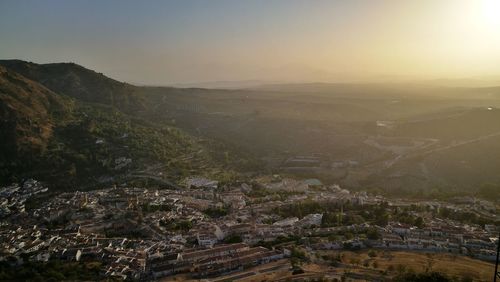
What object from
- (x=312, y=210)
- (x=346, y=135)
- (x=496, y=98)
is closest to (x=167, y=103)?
(x=346, y=135)

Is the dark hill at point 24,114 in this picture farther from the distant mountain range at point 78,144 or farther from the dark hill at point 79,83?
the dark hill at point 79,83

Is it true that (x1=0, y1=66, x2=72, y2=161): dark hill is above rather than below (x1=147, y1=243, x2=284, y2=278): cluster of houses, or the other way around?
above

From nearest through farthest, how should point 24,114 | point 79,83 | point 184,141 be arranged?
point 24,114
point 184,141
point 79,83

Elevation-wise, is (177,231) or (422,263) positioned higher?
(177,231)

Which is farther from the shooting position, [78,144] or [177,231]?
[78,144]

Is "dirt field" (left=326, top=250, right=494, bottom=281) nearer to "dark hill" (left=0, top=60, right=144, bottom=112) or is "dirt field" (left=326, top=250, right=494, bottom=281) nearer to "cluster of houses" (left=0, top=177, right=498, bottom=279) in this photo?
"cluster of houses" (left=0, top=177, right=498, bottom=279)

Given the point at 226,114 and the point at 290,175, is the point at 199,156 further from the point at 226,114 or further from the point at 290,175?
the point at 226,114

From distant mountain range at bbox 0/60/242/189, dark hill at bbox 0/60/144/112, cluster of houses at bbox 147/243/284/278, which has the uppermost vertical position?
dark hill at bbox 0/60/144/112

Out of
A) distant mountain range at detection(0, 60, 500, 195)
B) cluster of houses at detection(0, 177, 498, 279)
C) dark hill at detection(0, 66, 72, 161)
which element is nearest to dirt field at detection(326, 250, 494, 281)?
cluster of houses at detection(0, 177, 498, 279)

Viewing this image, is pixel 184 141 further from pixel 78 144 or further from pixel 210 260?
pixel 210 260

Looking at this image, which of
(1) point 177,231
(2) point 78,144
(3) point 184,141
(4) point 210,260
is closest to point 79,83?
(3) point 184,141

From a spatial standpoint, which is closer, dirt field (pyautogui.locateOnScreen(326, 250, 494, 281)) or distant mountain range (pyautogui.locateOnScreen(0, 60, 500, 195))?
dirt field (pyautogui.locateOnScreen(326, 250, 494, 281))
